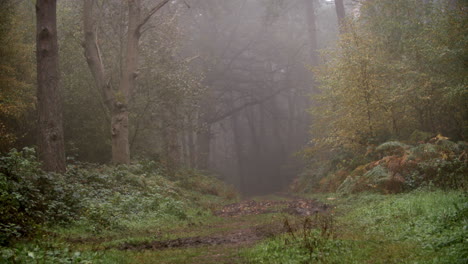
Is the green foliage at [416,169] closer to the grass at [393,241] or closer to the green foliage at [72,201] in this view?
the grass at [393,241]

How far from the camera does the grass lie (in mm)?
5789

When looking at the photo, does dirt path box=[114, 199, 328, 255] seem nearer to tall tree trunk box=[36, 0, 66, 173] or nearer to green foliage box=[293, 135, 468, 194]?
green foliage box=[293, 135, 468, 194]

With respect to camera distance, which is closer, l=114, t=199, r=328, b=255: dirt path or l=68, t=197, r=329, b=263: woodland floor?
l=68, t=197, r=329, b=263: woodland floor

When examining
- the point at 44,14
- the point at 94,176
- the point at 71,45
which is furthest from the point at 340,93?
the point at 71,45

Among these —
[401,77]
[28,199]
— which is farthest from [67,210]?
[401,77]

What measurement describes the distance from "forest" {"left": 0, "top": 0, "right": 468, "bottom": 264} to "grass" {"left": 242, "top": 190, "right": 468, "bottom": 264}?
0.13ft

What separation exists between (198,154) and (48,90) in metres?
22.4

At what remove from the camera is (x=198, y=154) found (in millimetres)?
35188

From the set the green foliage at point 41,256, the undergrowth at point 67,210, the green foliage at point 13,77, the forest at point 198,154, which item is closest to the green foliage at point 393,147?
the forest at point 198,154

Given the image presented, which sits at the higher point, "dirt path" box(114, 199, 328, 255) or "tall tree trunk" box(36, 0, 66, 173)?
"tall tree trunk" box(36, 0, 66, 173)

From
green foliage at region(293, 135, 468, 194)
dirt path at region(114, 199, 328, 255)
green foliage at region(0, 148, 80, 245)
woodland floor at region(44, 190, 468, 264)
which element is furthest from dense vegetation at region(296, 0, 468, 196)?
green foliage at region(0, 148, 80, 245)

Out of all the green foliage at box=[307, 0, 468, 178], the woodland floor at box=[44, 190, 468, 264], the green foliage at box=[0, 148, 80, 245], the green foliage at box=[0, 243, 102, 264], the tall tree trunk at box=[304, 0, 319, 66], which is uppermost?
the tall tree trunk at box=[304, 0, 319, 66]

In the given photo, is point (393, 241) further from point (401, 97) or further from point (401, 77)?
point (401, 77)

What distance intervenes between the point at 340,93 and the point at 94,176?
1059 centimetres
